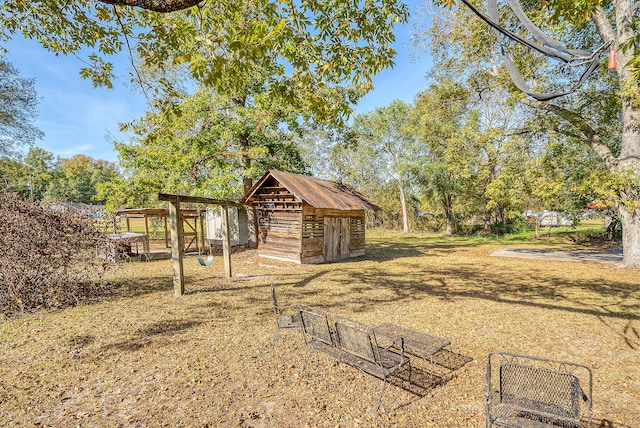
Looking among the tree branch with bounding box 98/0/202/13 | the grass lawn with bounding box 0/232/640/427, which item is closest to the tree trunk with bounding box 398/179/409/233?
the grass lawn with bounding box 0/232/640/427

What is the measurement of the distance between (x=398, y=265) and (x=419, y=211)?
23694mm

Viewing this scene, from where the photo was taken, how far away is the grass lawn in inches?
158

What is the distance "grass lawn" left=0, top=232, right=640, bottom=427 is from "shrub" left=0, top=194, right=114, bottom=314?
2.46ft

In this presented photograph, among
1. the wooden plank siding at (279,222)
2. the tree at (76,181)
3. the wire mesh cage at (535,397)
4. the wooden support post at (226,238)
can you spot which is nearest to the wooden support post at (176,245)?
the wooden support post at (226,238)

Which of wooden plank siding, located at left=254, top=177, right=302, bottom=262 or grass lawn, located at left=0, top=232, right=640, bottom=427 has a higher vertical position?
wooden plank siding, located at left=254, top=177, right=302, bottom=262

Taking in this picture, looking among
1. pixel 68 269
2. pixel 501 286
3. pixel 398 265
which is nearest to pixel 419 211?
pixel 398 265

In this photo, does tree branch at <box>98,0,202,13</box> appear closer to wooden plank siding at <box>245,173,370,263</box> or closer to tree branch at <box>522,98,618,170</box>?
wooden plank siding at <box>245,173,370,263</box>

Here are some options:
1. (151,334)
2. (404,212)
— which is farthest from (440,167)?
(151,334)

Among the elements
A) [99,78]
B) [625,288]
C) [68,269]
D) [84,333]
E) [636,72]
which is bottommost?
[625,288]

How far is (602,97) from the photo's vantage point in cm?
1412

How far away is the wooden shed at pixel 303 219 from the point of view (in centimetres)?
1510

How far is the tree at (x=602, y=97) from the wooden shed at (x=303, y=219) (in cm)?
951

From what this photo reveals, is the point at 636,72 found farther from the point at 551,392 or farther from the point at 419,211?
the point at 419,211

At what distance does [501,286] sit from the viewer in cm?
1083
